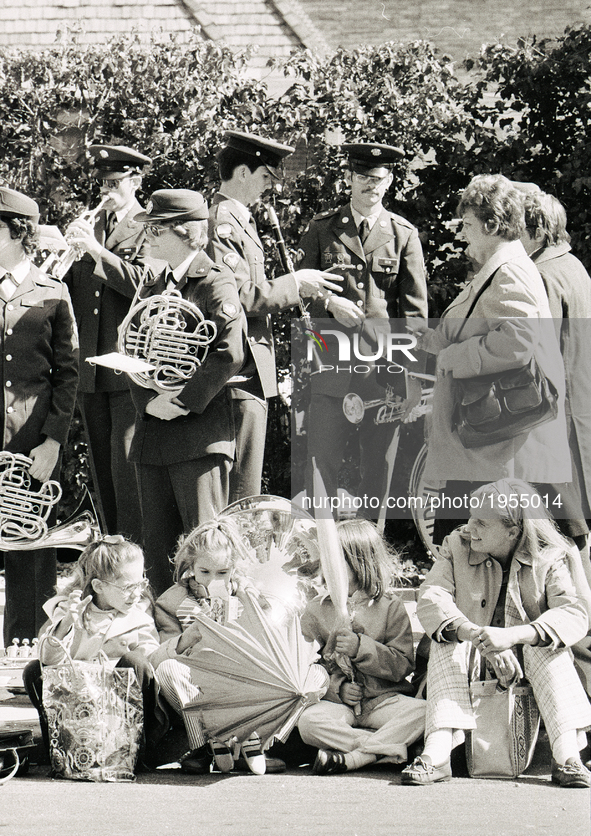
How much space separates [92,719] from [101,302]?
244 centimetres

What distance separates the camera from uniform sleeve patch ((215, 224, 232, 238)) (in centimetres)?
546

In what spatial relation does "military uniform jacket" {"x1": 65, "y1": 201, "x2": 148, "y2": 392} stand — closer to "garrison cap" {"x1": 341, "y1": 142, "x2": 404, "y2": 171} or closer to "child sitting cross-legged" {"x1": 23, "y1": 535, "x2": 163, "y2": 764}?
"garrison cap" {"x1": 341, "y1": 142, "x2": 404, "y2": 171}

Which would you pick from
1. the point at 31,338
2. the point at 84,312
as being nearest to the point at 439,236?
the point at 84,312

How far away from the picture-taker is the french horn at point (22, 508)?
5.36 meters

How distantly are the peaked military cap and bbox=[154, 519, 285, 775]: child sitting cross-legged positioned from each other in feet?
5.82

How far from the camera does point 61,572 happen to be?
7641 mm

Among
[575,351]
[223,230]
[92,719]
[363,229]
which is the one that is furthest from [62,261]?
[92,719]

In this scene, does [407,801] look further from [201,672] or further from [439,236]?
Result: [439,236]

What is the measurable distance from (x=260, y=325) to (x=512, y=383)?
1.28 m

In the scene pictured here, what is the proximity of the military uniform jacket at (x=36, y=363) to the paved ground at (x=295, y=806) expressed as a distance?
1649 mm

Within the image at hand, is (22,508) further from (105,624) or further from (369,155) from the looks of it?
(369,155)

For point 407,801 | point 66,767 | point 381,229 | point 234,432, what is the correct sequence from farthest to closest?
point 381,229, point 234,432, point 66,767, point 407,801

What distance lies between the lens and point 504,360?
15.2ft

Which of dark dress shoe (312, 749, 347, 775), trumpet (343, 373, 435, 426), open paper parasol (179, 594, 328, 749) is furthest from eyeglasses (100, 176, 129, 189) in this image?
dark dress shoe (312, 749, 347, 775)
